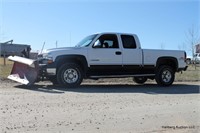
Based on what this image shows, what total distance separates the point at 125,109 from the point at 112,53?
523cm

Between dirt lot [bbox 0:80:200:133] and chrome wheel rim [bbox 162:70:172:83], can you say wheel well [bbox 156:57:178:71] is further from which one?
dirt lot [bbox 0:80:200:133]

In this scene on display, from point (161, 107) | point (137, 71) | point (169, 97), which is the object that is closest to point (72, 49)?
point (137, 71)

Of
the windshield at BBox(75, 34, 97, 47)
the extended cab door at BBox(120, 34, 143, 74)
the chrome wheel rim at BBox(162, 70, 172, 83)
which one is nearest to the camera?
the windshield at BBox(75, 34, 97, 47)

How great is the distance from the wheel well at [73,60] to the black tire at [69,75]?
7.8 inches

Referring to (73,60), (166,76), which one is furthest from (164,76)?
(73,60)

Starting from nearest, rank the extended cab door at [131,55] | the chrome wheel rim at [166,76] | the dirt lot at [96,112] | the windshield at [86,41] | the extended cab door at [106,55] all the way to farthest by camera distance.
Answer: the dirt lot at [96,112]
the extended cab door at [106,55]
the windshield at [86,41]
the extended cab door at [131,55]
the chrome wheel rim at [166,76]

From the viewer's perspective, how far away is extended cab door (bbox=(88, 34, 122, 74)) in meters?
13.0

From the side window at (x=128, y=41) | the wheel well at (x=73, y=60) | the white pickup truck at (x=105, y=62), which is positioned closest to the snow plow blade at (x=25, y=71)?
the white pickup truck at (x=105, y=62)

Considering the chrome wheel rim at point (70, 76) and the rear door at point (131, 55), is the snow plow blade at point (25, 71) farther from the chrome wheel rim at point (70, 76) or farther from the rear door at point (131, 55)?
the rear door at point (131, 55)

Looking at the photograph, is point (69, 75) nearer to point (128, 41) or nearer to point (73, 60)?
point (73, 60)

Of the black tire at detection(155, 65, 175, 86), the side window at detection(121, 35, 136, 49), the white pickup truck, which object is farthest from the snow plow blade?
the black tire at detection(155, 65, 175, 86)

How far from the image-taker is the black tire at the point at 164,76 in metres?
14.2

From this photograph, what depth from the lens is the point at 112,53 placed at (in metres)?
13.4

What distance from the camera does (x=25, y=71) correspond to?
42.3 feet
